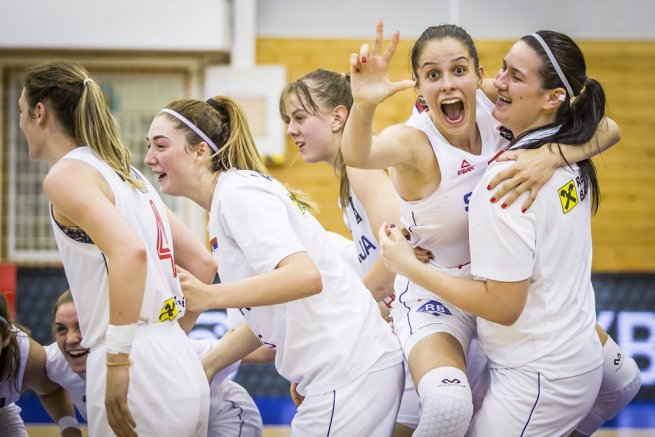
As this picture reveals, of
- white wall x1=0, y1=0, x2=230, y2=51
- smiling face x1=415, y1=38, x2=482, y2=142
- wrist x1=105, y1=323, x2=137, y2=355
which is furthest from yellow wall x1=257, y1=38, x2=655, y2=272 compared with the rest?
wrist x1=105, y1=323, x2=137, y2=355

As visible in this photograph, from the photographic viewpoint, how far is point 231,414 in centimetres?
410

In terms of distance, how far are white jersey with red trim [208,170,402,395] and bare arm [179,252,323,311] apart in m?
0.07

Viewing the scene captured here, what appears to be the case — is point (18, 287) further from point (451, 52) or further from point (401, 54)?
point (401, 54)

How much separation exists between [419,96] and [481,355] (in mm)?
1214

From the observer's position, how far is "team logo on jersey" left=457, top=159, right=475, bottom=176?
3.43 meters

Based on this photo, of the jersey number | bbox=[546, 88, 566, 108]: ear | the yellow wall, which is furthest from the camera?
the yellow wall

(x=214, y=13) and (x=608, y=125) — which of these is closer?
(x=608, y=125)

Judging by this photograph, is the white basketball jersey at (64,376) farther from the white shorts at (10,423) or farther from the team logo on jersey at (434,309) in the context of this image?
the team logo on jersey at (434,309)

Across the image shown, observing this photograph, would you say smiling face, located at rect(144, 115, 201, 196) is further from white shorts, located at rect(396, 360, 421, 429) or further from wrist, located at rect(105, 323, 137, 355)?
white shorts, located at rect(396, 360, 421, 429)

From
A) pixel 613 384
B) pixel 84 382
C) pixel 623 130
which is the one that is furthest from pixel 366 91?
pixel 623 130

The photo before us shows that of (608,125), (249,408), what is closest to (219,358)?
(249,408)

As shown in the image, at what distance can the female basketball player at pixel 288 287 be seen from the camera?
9.67ft

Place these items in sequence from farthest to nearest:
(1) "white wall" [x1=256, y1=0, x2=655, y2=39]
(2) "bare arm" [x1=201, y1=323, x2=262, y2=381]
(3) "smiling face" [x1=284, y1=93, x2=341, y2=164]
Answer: (1) "white wall" [x1=256, y1=0, x2=655, y2=39], (3) "smiling face" [x1=284, y1=93, x2=341, y2=164], (2) "bare arm" [x1=201, y1=323, x2=262, y2=381]

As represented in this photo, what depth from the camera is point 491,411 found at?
3.17 m
